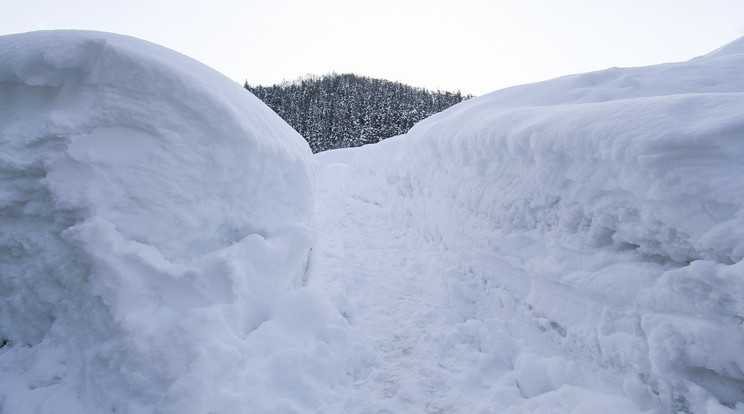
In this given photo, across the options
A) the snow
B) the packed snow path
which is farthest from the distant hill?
the snow

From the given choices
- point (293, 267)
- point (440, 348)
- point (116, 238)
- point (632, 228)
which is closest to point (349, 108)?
point (293, 267)

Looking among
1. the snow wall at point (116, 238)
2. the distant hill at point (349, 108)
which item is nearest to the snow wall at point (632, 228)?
the snow wall at point (116, 238)

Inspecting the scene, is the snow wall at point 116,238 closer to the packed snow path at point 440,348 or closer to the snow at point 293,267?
the snow at point 293,267

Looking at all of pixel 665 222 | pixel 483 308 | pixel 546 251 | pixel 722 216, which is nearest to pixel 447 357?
pixel 483 308

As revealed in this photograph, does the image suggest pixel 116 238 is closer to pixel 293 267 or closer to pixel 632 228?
pixel 293 267

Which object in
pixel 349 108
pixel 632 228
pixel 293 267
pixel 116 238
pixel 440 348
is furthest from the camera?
pixel 349 108

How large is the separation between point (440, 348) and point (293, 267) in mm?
1892

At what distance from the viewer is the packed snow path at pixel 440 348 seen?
2.80 metres

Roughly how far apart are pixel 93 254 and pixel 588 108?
4.62 meters

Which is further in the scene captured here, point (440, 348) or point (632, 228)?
point (440, 348)

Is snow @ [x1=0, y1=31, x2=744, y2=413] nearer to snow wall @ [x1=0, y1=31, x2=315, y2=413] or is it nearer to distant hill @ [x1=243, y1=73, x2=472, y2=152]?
snow wall @ [x1=0, y1=31, x2=315, y2=413]

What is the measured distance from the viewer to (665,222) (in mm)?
2422

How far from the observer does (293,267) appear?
13.6 feet

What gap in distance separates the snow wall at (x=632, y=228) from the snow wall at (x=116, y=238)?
2.85 m
